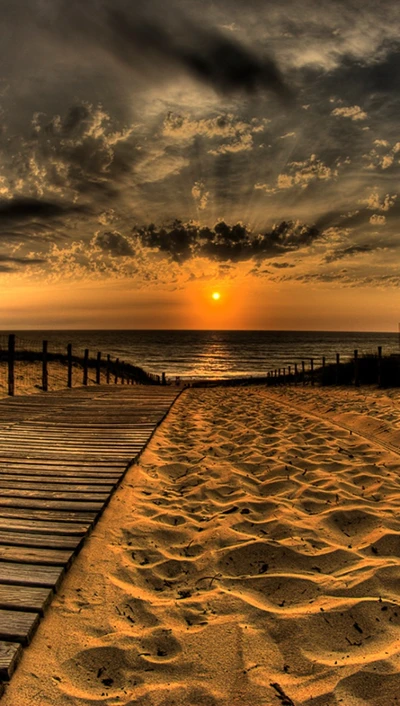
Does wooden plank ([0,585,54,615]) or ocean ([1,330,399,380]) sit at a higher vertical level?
wooden plank ([0,585,54,615])

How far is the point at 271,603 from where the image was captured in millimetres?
2516

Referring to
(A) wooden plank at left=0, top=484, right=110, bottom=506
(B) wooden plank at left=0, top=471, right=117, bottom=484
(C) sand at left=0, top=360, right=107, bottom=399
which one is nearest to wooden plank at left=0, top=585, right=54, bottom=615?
(A) wooden plank at left=0, top=484, right=110, bottom=506

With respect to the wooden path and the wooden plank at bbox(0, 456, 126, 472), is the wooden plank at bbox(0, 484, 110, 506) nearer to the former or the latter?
the wooden path

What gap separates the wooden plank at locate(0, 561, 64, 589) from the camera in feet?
8.02

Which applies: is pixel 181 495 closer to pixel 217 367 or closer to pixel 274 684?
pixel 274 684

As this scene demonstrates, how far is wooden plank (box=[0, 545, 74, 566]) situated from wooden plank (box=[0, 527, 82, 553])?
4cm

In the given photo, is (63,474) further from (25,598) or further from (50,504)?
(25,598)

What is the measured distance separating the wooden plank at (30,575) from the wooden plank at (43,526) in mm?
443

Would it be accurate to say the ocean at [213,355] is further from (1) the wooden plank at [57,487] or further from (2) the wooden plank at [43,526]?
(2) the wooden plank at [43,526]


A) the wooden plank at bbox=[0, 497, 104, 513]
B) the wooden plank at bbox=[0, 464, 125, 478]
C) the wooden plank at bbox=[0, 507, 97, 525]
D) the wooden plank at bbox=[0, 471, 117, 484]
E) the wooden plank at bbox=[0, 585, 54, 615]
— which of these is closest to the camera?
the wooden plank at bbox=[0, 585, 54, 615]

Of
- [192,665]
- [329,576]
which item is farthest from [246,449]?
[192,665]

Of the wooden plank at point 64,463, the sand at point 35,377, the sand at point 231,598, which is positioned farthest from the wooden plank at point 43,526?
the sand at point 35,377

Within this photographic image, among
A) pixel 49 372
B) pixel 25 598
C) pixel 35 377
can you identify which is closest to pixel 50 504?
pixel 25 598

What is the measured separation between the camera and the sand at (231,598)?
189 cm
